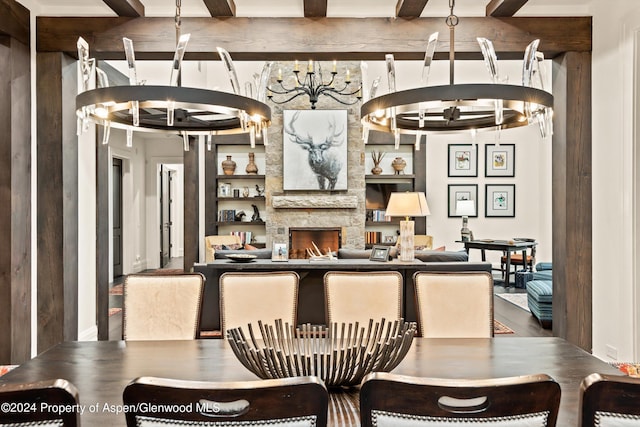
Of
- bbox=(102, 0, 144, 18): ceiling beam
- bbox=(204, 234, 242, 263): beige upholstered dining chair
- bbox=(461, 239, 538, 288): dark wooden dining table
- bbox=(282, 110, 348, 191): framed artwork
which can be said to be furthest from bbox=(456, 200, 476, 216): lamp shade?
bbox=(102, 0, 144, 18): ceiling beam

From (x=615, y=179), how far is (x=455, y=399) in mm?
3126

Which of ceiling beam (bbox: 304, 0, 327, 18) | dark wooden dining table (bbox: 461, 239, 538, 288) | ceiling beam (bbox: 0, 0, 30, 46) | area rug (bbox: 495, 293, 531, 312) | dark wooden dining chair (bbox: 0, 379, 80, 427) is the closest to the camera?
dark wooden dining chair (bbox: 0, 379, 80, 427)

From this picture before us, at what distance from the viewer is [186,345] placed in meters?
2.03

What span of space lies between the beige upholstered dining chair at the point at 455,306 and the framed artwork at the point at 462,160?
6537 mm

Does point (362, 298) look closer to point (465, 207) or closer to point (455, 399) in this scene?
point (455, 399)

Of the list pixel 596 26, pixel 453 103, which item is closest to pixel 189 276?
pixel 453 103

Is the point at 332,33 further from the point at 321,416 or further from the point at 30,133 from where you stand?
the point at 321,416

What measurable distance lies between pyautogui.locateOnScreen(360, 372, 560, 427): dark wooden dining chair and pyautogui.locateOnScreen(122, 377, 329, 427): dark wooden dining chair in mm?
103

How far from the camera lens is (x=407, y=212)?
466 centimetres

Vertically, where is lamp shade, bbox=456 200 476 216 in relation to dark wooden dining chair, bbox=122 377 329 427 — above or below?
above

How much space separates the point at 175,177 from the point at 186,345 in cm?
1145

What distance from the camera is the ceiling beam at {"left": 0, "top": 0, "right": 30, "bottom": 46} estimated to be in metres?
3.18

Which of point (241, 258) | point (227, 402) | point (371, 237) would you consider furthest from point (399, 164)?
point (227, 402)

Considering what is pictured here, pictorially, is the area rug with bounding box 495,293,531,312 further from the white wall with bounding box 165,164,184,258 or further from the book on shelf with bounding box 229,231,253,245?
the white wall with bounding box 165,164,184,258
